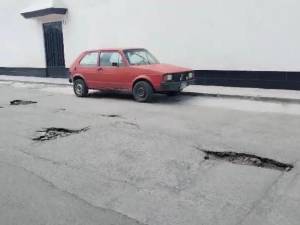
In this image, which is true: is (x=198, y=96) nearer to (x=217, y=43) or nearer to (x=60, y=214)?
(x=217, y=43)

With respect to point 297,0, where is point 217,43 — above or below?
below

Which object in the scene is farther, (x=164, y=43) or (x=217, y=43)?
(x=164, y=43)

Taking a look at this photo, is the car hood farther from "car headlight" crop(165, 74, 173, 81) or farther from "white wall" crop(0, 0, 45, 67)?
"white wall" crop(0, 0, 45, 67)

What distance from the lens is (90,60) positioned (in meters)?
12.8

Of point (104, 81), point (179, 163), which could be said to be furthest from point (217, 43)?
point (179, 163)

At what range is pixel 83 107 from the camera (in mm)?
11000

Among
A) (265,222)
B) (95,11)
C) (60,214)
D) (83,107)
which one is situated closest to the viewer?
(265,222)

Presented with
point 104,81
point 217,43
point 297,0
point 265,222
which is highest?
point 297,0

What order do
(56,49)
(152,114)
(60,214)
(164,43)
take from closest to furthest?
(60,214)
(152,114)
(164,43)
(56,49)

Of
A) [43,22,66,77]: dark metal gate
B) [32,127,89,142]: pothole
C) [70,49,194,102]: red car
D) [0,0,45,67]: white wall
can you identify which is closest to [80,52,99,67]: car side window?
[70,49,194,102]: red car

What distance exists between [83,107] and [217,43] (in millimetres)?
5192

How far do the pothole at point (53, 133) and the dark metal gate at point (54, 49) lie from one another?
11.4 meters

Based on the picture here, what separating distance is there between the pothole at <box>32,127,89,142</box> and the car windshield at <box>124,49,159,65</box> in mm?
4154

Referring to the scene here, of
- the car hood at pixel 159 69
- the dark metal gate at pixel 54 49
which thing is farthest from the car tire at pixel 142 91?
the dark metal gate at pixel 54 49
